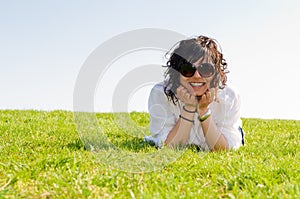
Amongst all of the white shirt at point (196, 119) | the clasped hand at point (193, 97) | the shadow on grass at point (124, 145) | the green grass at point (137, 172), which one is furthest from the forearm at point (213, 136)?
the shadow on grass at point (124, 145)

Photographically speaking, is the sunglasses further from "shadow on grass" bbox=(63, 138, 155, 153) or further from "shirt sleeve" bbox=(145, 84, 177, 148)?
"shadow on grass" bbox=(63, 138, 155, 153)

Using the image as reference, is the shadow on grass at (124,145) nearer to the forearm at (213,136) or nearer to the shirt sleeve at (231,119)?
the forearm at (213,136)

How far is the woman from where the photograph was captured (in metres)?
5.93

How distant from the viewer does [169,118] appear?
6566mm

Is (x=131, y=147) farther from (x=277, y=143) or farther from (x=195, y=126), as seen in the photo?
(x=277, y=143)

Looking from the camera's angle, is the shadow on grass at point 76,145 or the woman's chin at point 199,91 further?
the shadow on grass at point 76,145

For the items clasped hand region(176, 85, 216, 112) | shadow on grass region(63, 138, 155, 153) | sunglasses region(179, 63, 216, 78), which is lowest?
shadow on grass region(63, 138, 155, 153)

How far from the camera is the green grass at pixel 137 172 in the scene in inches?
155

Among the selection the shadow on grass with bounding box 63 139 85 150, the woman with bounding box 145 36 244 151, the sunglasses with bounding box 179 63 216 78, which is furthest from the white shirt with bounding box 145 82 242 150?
the shadow on grass with bounding box 63 139 85 150

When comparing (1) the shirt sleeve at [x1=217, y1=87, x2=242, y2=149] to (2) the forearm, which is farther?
(1) the shirt sleeve at [x1=217, y1=87, x2=242, y2=149]

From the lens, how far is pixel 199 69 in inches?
231

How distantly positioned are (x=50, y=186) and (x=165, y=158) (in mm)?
A: 1705

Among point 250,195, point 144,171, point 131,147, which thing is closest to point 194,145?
point 131,147

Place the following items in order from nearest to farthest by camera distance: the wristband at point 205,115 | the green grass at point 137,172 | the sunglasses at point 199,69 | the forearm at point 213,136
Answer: the green grass at point 137,172 < the sunglasses at point 199,69 < the wristband at point 205,115 < the forearm at point 213,136
